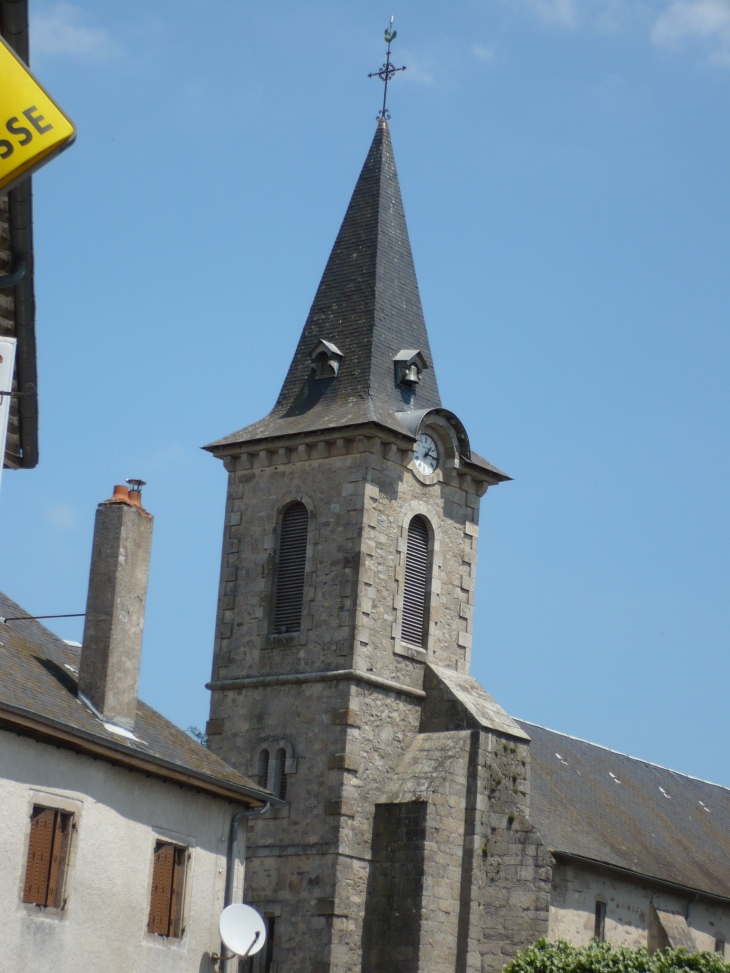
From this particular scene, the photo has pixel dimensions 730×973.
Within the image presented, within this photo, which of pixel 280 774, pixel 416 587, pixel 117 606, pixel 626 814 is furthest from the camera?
pixel 626 814

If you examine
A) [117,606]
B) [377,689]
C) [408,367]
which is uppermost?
[408,367]

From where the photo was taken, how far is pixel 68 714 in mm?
19531

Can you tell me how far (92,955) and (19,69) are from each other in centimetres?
1240

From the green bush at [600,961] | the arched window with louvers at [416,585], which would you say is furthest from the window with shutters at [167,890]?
the arched window with louvers at [416,585]

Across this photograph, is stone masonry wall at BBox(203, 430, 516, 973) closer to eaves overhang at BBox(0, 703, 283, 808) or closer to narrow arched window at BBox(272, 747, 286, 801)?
narrow arched window at BBox(272, 747, 286, 801)

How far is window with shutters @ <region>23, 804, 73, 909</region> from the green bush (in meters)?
10.3

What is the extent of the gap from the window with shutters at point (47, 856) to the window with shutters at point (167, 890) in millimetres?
1579

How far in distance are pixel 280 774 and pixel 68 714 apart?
1122cm

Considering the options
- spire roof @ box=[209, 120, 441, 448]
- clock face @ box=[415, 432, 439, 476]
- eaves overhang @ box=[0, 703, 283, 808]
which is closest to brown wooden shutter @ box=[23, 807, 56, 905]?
eaves overhang @ box=[0, 703, 283, 808]

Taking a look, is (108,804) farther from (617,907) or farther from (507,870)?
(617,907)

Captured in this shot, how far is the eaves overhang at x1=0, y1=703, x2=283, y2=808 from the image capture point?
18078 mm

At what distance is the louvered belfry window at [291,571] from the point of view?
103 ft

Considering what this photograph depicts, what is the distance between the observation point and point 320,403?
3253 cm

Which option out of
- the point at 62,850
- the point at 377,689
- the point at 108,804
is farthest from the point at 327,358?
the point at 62,850
